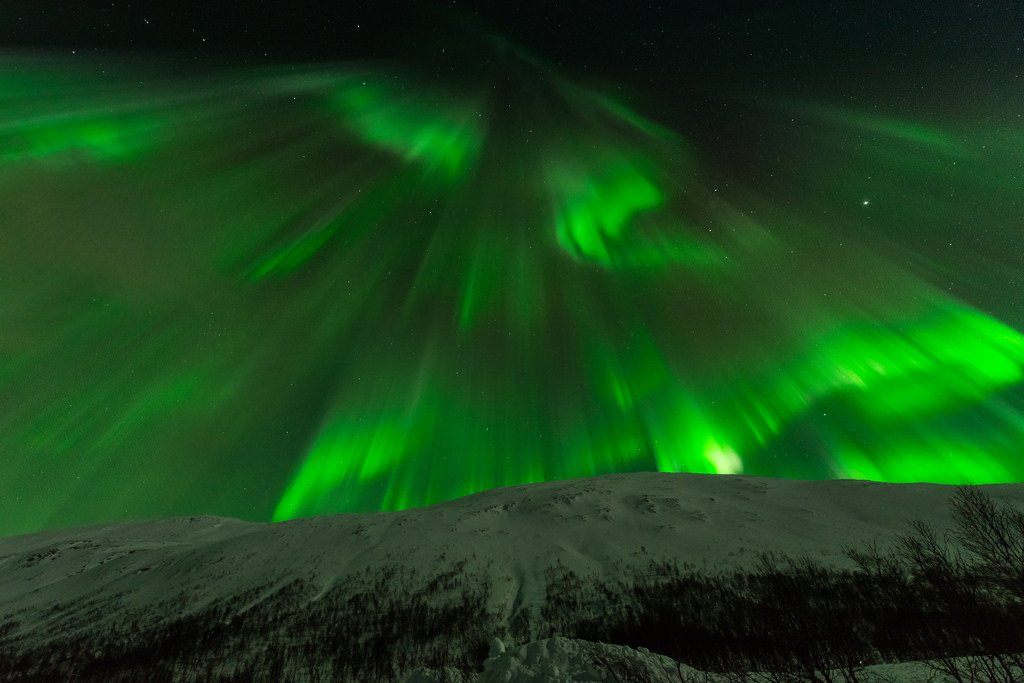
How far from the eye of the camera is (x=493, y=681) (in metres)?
22.6

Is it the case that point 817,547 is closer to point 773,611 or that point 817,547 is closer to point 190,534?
point 773,611

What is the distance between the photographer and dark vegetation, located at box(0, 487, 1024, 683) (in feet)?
171

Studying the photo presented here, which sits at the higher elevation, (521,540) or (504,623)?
(504,623)

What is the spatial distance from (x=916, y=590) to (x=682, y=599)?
28234 millimetres

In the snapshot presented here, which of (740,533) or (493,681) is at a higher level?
(493,681)

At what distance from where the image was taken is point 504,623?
2432 inches

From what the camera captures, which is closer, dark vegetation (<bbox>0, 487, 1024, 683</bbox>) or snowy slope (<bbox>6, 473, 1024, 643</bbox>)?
dark vegetation (<bbox>0, 487, 1024, 683</bbox>)

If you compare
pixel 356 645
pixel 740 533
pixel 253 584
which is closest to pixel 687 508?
pixel 740 533

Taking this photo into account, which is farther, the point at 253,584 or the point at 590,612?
the point at 253,584

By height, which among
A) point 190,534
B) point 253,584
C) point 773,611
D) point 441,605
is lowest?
point 190,534

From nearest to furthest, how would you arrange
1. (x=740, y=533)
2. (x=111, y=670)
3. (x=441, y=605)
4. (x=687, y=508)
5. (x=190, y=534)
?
(x=111, y=670)
(x=441, y=605)
(x=740, y=533)
(x=687, y=508)
(x=190, y=534)

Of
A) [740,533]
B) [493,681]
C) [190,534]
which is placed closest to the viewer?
[493,681]

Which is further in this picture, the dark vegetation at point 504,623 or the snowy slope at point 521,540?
the snowy slope at point 521,540

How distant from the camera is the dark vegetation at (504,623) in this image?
52.2m
